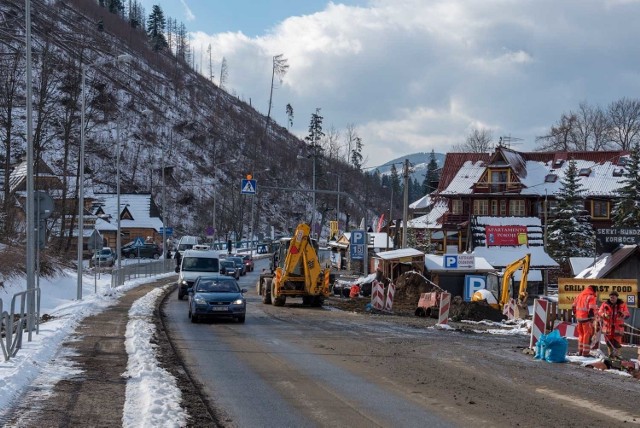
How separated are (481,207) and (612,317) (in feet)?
199

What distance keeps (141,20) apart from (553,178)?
12258cm

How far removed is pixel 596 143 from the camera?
92.6 m

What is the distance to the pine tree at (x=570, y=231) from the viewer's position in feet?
209

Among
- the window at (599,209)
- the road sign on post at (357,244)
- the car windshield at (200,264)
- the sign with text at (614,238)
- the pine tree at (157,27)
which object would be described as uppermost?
the pine tree at (157,27)

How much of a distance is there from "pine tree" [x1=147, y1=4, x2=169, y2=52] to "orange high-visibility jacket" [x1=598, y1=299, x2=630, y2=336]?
15021 centimetres

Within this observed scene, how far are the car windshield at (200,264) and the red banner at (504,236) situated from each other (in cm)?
2192

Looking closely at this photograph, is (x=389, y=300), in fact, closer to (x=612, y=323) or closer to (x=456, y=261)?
(x=456, y=261)

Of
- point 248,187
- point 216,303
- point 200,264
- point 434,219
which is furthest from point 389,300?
point 434,219

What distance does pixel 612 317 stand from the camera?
18.2m

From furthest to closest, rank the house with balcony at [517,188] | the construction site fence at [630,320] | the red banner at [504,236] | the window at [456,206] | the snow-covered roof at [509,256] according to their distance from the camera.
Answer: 1. the window at [456,206]
2. the house with balcony at [517,188]
3. the red banner at [504,236]
4. the snow-covered roof at [509,256]
5. the construction site fence at [630,320]

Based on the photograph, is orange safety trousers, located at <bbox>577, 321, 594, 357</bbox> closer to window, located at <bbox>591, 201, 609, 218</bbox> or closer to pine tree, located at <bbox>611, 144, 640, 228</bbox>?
pine tree, located at <bbox>611, 144, 640, 228</bbox>

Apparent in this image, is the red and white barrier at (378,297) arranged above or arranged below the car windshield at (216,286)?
below

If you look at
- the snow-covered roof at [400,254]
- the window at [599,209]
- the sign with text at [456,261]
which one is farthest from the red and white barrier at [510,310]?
the window at [599,209]

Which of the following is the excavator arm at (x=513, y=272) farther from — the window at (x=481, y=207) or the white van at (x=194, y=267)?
the window at (x=481, y=207)
